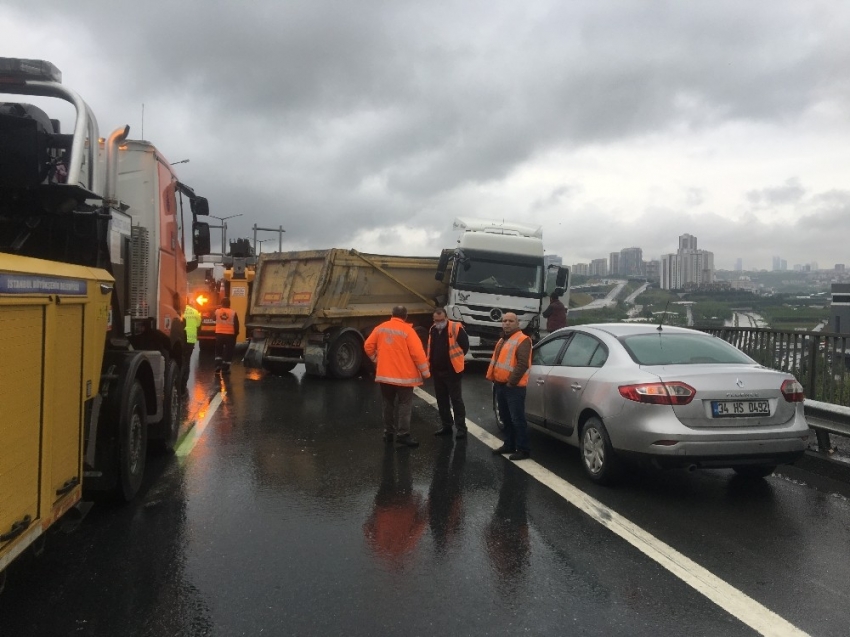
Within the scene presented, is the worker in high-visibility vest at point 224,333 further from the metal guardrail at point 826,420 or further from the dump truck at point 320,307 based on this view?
the metal guardrail at point 826,420

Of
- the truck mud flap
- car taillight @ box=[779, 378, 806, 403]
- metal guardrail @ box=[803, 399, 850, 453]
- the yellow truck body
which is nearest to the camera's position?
the yellow truck body

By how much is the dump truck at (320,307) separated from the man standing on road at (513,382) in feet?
24.5

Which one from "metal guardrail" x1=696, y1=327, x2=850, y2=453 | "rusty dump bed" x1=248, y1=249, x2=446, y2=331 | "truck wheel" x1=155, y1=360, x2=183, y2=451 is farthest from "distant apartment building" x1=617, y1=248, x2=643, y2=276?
"truck wheel" x1=155, y1=360, x2=183, y2=451

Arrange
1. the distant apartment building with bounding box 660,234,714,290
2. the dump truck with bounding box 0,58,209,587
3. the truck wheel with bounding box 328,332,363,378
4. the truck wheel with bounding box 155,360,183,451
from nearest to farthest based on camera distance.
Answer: the dump truck with bounding box 0,58,209,587, the truck wheel with bounding box 155,360,183,451, the distant apartment building with bounding box 660,234,714,290, the truck wheel with bounding box 328,332,363,378

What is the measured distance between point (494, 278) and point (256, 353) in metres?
5.56

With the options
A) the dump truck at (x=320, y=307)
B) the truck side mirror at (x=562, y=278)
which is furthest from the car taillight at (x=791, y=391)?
the truck side mirror at (x=562, y=278)

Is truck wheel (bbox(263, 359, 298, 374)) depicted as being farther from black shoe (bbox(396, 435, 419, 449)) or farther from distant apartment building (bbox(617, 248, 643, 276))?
distant apartment building (bbox(617, 248, 643, 276))

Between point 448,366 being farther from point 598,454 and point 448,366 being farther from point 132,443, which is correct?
point 132,443

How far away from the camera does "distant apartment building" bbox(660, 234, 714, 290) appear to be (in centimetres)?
1384

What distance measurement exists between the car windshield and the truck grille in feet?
14.9

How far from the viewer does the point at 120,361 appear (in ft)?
18.3

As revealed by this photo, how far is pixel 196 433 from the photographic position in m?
8.79

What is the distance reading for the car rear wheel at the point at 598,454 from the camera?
245 inches

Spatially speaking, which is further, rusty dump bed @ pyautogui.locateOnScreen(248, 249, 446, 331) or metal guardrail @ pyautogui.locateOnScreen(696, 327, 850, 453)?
rusty dump bed @ pyautogui.locateOnScreen(248, 249, 446, 331)
